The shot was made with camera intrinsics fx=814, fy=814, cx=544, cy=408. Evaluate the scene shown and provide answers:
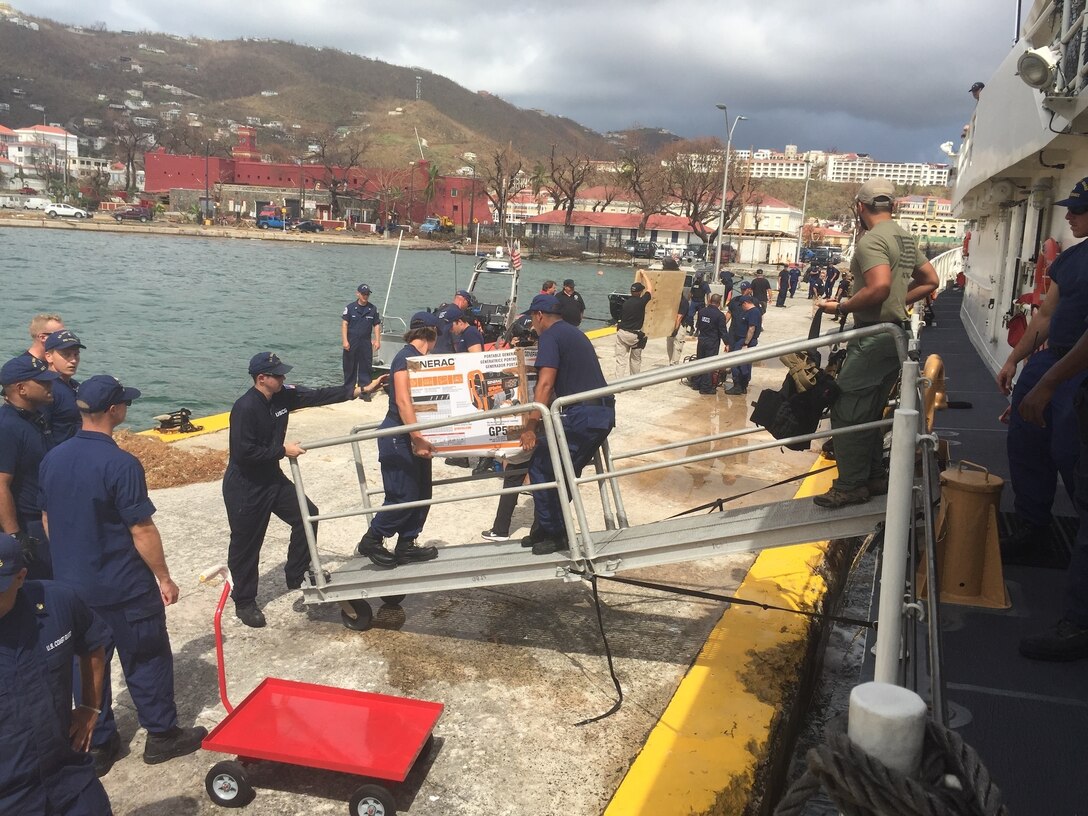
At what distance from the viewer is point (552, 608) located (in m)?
5.34

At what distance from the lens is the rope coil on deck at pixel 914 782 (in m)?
1.26

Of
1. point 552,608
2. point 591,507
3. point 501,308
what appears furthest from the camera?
point 501,308

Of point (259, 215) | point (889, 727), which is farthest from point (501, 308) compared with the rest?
point (259, 215)

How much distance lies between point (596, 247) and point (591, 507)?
7797cm

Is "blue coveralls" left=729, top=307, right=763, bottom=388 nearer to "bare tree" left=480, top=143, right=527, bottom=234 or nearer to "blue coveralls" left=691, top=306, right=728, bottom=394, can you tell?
"blue coveralls" left=691, top=306, right=728, bottom=394

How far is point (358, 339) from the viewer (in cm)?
1333

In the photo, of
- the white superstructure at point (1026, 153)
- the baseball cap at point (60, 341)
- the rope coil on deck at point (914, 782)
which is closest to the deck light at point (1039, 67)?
the white superstructure at point (1026, 153)

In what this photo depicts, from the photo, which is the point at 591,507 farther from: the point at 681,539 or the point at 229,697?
the point at 229,697

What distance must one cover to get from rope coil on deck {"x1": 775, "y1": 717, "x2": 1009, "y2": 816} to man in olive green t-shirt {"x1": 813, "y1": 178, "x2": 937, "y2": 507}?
9.17 feet

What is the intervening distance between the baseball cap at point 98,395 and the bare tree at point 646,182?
83.9 meters

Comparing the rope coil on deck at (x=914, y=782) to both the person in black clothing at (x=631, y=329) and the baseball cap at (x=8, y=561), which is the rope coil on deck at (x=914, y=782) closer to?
the baseball cap at (x=8, y=561)

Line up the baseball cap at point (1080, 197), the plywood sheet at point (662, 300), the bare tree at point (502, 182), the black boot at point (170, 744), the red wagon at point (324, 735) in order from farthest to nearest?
the bare tree at point (502, 182) → the plywood sheet at point (662, 300) → the baseball cap at point (1080, 197) → the black boot at point (170, 744) → the red wagon at point (324, 735)

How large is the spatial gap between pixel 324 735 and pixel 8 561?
1.63 m

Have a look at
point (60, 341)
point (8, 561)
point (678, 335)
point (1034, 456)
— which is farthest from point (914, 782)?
point (678, 335)
